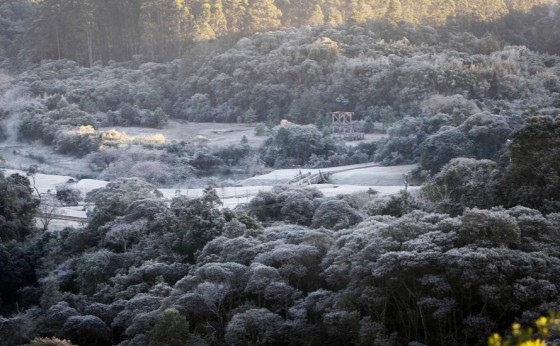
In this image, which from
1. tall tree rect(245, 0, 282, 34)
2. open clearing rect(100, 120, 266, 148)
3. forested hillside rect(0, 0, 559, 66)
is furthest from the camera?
tall tree rect(245, 0, 282, 34)

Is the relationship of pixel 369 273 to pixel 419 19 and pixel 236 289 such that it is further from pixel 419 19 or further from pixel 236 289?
pixel 419 19

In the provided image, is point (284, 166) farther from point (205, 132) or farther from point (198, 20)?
point (198, 20)

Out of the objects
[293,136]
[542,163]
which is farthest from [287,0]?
[542,163]

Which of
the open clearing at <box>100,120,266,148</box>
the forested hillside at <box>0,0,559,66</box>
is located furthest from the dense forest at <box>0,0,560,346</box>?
the open clearing at <box>100,120,266,148</box>

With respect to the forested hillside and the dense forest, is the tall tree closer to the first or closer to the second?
the forested hillside

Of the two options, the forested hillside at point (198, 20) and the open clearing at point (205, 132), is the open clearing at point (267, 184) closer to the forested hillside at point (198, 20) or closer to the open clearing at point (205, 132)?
the open clearing at point (205, 132)

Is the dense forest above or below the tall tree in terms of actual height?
below

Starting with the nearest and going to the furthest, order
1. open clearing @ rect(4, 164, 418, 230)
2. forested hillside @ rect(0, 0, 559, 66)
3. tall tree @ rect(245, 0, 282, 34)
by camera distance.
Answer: open clearing @ rect(4, 164, 418, 230), forested hillside @ rect(0, 0, 559, 66), tall tree @ rect(245, 0, 282, 34)

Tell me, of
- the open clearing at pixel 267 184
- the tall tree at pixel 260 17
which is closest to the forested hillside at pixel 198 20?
the tall tree at pixel 260 17

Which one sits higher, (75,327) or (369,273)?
(369,273)
